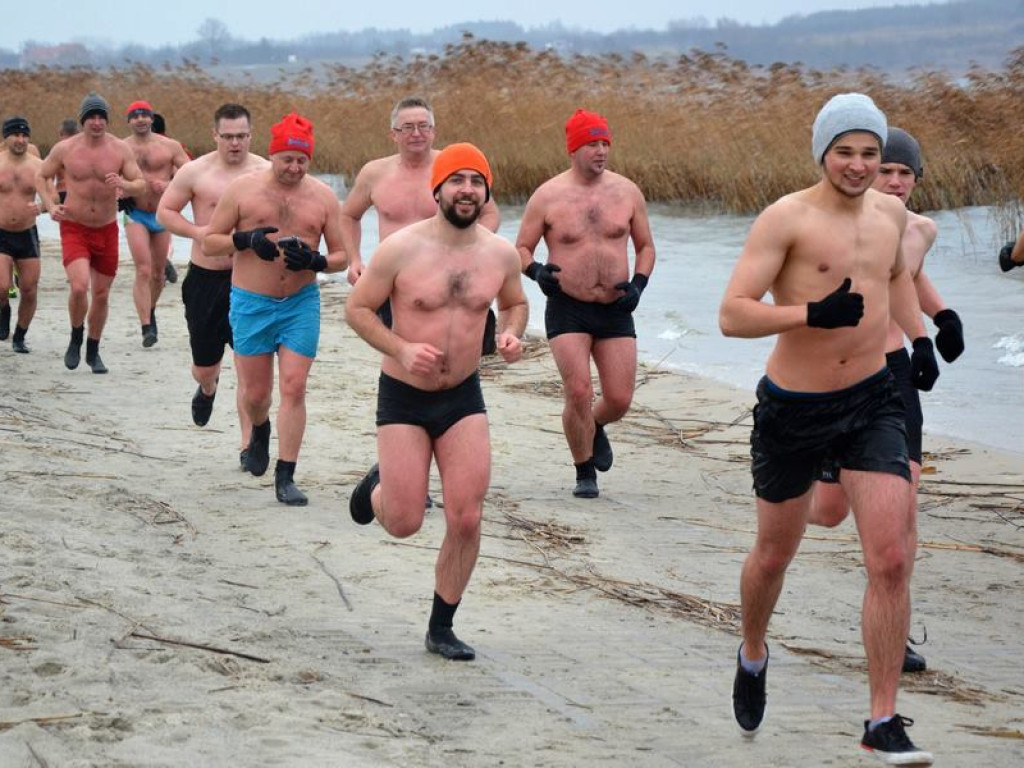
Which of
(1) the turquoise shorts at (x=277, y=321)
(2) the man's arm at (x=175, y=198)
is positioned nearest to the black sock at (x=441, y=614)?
(1) the turquoise shorts at (x=277, y=321)

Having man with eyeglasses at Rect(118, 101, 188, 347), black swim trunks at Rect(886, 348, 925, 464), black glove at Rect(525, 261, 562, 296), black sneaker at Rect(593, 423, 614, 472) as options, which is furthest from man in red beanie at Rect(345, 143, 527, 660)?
man with eyeglasses at Rect(118, 101, 188, 347)

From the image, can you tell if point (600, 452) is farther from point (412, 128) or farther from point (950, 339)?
point (950, 339)

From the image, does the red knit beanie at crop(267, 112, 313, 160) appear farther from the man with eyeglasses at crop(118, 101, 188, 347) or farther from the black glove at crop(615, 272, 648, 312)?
the man with eyeglasses at crop(118, 101, 188, 347)

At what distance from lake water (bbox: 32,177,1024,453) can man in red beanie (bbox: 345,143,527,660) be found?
6.02m

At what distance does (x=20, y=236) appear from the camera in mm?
14773

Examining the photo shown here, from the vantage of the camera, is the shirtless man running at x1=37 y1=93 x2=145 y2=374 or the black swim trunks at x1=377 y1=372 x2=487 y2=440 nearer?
the black swim trunks at x1=377 y1=372 x2=487 y2=440

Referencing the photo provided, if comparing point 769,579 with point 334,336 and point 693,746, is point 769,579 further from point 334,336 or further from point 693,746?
→ point 334,336

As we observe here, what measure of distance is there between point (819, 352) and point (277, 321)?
Result: 4162 millimetres

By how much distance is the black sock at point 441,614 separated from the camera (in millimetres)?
6328

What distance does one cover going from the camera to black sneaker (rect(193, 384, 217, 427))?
35.1 feet

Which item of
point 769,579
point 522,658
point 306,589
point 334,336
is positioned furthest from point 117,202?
point 769,579

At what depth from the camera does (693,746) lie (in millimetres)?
5480

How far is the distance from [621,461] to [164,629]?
196 inches

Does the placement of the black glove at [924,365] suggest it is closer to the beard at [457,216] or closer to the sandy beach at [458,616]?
the sandy beach at [458,616]
